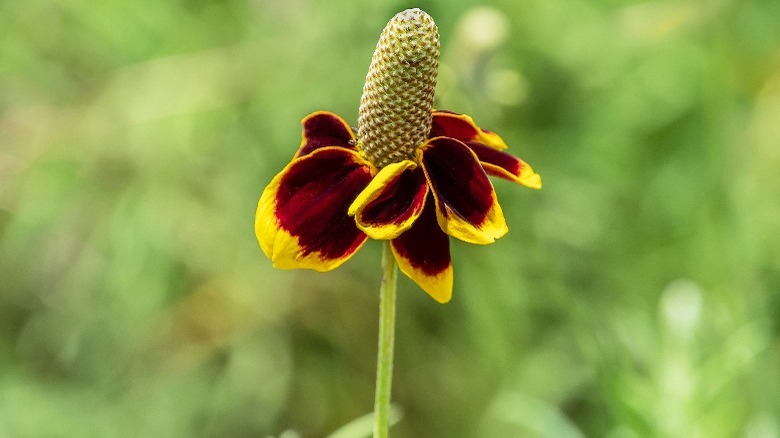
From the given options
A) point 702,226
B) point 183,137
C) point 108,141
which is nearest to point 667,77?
point 702,226

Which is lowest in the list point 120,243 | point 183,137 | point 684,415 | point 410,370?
point 410,370

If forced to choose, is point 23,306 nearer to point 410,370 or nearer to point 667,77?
point 410,370

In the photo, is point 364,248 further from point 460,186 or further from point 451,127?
point 460,186

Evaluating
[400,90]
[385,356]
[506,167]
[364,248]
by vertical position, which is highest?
[400,90]

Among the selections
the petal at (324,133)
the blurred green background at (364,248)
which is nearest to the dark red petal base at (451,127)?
the petal at (324,133)

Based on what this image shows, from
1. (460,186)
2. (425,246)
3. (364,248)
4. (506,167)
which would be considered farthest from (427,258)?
(364,248)

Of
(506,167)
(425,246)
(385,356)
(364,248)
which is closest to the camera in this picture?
(385,356)
